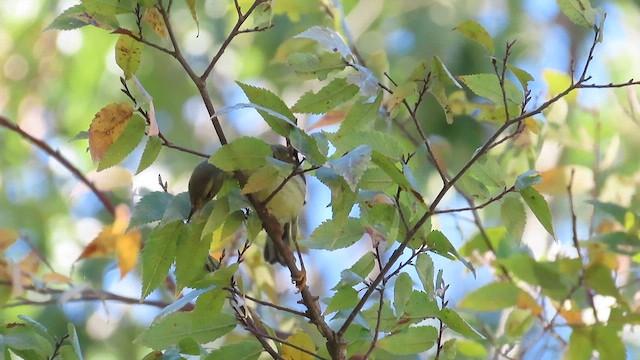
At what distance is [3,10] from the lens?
2.70 m

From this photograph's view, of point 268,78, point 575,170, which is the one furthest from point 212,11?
point 575,170

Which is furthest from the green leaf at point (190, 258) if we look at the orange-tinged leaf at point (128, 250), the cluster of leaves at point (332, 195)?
the orange-tinged leaf at point (128, 250)

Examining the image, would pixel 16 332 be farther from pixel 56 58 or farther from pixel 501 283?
pixel 56 58

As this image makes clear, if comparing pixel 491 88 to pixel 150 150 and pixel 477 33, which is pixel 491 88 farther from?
pixel 150 150

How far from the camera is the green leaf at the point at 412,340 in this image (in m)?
0.86

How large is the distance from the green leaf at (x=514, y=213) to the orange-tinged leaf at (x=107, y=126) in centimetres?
37

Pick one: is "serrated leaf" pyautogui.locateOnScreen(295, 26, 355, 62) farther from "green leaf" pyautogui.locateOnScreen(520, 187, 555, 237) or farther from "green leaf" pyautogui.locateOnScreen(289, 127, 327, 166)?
"green leaf" pyautogui.locateOnScreen(520, 187, 555, 237)

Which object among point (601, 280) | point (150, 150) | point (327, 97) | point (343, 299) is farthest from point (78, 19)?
point (601, 280)

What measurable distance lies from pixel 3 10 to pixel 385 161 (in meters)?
2.26

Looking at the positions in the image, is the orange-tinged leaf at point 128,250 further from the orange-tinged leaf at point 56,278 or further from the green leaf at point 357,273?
the green leaf at point 357,273

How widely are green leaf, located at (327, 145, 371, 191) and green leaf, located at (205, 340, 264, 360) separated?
8.3 inches

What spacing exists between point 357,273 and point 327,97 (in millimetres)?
174

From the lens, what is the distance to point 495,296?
1.29 meters

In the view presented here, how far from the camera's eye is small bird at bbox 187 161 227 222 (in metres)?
0.85
